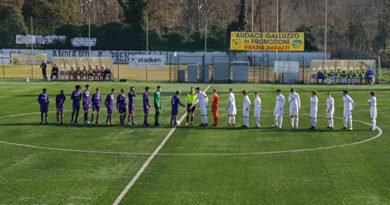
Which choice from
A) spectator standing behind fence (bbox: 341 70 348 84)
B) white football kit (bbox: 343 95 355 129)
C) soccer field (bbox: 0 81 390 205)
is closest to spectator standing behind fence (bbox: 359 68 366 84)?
spectator standing behind fence (bbox: 341 70 348 84)

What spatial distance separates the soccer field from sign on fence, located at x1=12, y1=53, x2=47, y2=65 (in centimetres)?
3844

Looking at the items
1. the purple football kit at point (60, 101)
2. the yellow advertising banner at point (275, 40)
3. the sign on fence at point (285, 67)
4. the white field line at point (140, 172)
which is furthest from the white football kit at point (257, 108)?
the yellow advertising banner at point (275, 40)

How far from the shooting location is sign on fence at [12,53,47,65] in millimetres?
72062

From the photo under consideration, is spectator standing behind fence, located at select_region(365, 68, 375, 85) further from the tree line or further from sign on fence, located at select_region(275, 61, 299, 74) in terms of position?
the tree line

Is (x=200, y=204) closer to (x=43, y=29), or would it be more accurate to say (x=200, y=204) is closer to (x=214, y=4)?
(x=43, y=29)

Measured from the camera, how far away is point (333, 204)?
1648 centimetres

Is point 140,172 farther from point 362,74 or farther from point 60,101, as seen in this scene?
point 362,74

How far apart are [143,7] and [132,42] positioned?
19.2 feet

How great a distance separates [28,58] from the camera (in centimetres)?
7269

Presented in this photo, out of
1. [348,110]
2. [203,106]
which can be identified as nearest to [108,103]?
[203,106]

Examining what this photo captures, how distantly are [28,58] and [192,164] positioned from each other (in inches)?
2174

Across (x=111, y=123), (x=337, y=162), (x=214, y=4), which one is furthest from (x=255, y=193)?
(x=214, y=4)

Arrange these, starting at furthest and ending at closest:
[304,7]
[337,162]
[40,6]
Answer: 1. [304,7]
2. [40,6]
3. [337,162]

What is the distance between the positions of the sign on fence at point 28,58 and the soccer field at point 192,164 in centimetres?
3844
